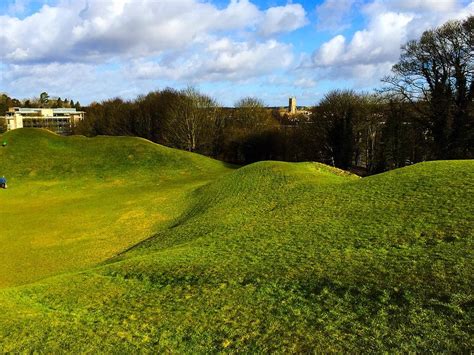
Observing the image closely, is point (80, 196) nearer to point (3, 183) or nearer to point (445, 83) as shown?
point (3, 183)

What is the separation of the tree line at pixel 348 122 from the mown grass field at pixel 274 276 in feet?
74.6

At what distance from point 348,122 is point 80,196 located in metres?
39.8

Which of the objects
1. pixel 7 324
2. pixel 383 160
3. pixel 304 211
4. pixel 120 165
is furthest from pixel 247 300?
pixel 383 160

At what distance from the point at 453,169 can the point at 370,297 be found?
14.1 metres

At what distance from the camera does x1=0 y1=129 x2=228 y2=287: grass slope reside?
65.9 feet

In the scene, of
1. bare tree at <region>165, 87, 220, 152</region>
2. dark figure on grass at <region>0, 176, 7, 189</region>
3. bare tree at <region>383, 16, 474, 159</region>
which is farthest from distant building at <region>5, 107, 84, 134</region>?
bare tree at <region>383, 16, 474, 159</region>

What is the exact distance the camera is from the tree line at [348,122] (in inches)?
1575

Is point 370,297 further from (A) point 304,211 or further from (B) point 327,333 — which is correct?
(A) point 304,211

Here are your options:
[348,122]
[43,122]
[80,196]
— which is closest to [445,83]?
[348,122]

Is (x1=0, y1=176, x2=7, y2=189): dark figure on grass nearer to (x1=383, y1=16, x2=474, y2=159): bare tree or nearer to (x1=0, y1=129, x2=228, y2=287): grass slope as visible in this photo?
(x1=0, y1=129, x2=228, y2=287): grass slope

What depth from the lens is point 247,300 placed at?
9148 mm

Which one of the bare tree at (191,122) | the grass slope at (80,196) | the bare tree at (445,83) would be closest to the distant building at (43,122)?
the bare tree at (191,122)

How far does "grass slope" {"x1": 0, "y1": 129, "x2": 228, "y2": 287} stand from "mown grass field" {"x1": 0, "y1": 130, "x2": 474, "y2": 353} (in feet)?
0.69

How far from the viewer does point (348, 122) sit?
58.1 metres
